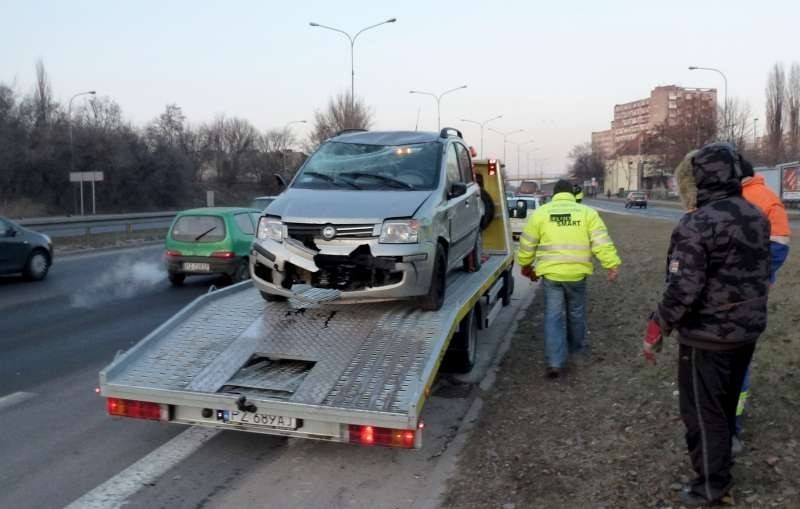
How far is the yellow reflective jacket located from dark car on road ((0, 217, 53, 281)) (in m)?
11.5

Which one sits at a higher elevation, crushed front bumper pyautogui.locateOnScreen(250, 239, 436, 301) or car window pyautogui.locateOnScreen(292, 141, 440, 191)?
car window pyautogui.locateOnScreen(292, 141, 440, 191)

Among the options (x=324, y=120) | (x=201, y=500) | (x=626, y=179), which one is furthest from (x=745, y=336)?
(x=626, y=179)

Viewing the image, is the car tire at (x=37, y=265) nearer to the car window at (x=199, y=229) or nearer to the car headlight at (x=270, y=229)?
the car window at (x=199, y=229)

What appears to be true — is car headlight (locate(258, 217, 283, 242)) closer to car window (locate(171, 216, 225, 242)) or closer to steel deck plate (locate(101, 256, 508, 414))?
steel deck plate (locate(101, 256, 508, 414))

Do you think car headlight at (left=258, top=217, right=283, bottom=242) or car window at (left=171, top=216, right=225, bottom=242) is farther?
car window at (left=171, top=216, right=225, bottom=242)

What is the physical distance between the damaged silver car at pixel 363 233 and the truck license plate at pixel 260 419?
4.48 ft

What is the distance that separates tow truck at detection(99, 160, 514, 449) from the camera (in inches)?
179

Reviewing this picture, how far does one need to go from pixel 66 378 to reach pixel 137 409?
2.74 m

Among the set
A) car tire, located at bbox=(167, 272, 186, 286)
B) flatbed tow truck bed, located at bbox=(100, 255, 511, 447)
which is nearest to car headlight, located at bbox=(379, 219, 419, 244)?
flatbed tow truck bed, located at bbox=(100, 255, 511, 447)

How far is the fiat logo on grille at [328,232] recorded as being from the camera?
19.1ft

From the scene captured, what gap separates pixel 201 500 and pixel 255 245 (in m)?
2.34

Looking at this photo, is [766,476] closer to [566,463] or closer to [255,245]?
[566,463]

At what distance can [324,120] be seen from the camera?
166 feet

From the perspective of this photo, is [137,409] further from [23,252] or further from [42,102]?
[42,102]
